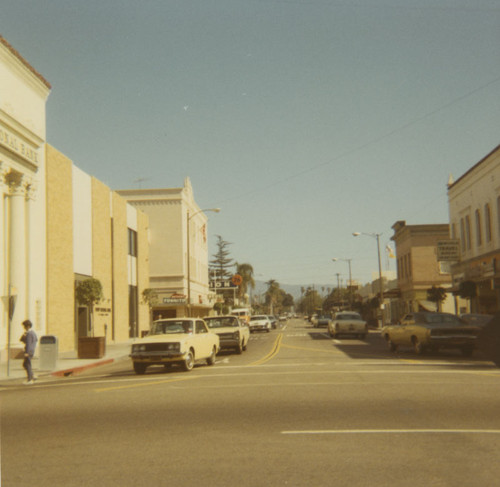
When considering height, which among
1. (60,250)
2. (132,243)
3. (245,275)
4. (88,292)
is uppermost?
(245,275)

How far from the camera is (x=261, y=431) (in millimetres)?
9297

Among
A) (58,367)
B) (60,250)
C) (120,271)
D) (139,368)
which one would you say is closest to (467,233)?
(120,271)

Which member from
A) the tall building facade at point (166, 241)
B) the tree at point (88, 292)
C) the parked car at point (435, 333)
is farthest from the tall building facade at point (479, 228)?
the tall building facade at point (166, 241)

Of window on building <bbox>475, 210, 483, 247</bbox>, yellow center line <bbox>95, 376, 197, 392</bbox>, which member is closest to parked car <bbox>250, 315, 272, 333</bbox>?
window on building <bbox>475, 210, 483, 247</bbox>

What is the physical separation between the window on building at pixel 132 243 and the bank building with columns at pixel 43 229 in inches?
225

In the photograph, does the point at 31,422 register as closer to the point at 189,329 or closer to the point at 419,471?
the point at 419,471

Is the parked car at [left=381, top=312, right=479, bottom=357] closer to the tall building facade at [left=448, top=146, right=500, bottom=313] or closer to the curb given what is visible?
the curb

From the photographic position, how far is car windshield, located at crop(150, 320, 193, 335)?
21.3m

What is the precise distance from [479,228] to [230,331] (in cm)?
2061

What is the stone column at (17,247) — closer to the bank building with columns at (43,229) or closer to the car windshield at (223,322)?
the bank building with columns at (43,229)

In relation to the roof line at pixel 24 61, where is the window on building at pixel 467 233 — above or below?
below

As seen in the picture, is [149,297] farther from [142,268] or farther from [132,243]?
[132,243]

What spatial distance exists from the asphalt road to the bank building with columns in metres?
9.73

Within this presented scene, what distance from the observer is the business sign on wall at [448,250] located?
43969 millimetres
